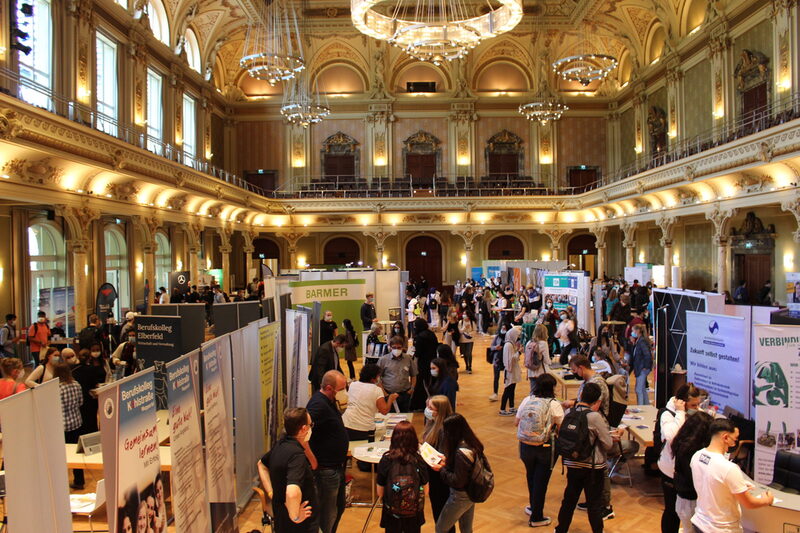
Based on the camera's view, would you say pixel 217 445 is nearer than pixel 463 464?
No

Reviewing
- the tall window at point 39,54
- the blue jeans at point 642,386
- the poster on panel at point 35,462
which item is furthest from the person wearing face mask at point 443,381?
the tall window at point 39,54

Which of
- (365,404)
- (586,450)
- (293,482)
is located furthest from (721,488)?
(365,404)

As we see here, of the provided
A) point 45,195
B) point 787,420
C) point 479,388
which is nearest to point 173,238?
point 45,195

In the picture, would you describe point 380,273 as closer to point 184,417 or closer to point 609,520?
point 609,520

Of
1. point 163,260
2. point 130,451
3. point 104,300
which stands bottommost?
point 130,451

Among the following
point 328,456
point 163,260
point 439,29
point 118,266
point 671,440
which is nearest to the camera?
point 671,440

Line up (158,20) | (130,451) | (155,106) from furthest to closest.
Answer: (155,106) → (158,20) → (130,451)

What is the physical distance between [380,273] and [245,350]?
817cm

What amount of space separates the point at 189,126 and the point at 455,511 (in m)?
22.7

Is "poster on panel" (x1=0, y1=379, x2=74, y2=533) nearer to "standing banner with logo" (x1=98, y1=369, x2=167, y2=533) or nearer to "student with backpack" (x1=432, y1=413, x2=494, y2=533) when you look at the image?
"standing banner with logo" (x1=98, y1=369, x2=167, y2=533)

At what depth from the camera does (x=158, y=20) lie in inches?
769

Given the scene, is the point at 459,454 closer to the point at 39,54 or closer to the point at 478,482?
the point at 478,482

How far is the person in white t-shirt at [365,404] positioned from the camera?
18.1 ft

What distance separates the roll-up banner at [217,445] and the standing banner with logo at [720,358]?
14.4 ft
